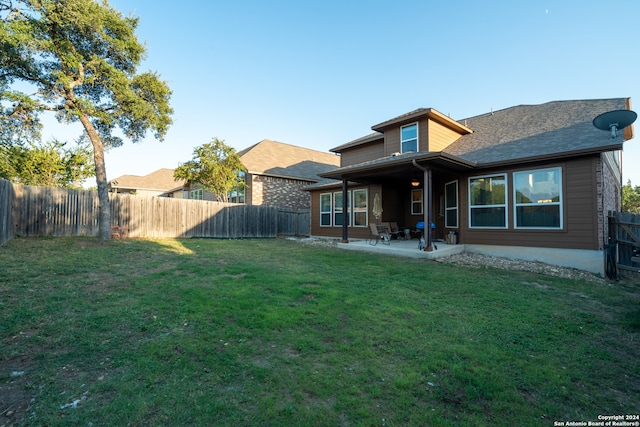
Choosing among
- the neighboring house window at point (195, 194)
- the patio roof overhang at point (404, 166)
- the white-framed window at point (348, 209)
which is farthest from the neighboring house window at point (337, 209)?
the neighboring house window at point (195, 194)

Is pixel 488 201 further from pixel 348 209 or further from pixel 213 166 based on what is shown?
pixel 213 166

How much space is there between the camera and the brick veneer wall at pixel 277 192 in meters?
19.4

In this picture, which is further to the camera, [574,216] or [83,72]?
[83,72]

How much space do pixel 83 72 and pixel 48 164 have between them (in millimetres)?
11226

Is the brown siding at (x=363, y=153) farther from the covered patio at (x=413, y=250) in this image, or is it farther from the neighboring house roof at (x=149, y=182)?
the neighboring house roof at (x=149, y=182)

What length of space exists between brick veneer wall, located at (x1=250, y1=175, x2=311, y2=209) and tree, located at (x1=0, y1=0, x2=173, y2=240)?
28.0 ft

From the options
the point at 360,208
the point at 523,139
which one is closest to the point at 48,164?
the point at 360,208

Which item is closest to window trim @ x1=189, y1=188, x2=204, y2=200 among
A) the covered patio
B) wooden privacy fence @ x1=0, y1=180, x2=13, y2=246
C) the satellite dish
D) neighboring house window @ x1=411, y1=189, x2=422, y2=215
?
wooden privacy fence @ x1=0, y1=180, x2=13, y2=246

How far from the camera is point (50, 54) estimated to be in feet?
28.4

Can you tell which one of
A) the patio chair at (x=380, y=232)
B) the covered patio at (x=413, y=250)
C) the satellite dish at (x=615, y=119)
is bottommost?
the covered patio at (x=413, y=250)

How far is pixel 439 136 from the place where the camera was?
12.5 meters

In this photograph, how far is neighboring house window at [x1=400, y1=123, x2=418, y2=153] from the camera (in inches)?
494

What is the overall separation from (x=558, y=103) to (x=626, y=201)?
1960cm

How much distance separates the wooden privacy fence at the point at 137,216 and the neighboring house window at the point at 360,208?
540 cm
